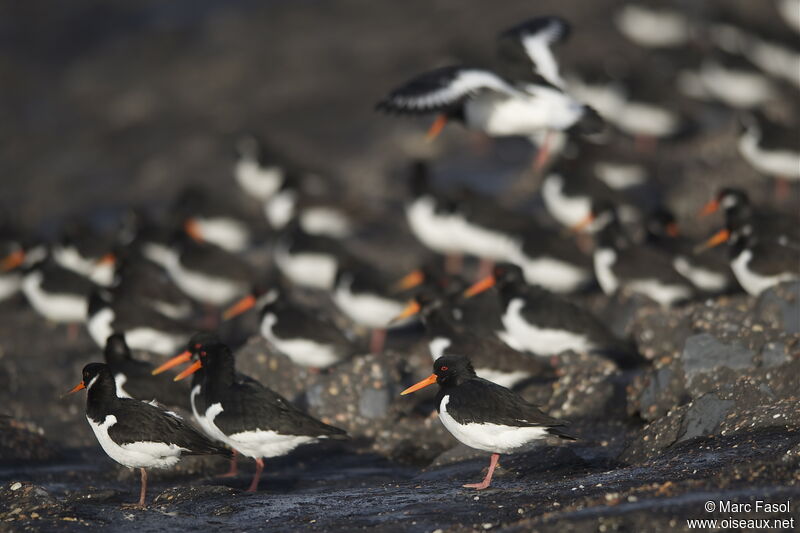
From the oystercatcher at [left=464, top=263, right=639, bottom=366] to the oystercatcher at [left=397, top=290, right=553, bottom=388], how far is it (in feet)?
0.67

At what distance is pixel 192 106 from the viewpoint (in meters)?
22.7

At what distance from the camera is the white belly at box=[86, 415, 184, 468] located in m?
7.66

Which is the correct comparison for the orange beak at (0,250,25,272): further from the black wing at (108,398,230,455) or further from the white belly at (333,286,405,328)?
the black wing at (108,398,230,455)

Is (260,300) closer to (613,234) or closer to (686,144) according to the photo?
(613,234)

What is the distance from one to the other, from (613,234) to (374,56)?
40.6ft

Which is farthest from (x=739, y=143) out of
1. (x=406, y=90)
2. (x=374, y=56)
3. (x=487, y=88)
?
(x=374, y=56)

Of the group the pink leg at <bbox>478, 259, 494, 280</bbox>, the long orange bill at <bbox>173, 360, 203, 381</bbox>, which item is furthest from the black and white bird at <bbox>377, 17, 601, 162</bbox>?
the long orange bill at <bbox>173, 360, 203, 381</bbox>

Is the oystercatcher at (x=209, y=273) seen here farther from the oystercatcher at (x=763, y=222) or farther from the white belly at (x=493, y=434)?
the white belly at (x=493, y=434)

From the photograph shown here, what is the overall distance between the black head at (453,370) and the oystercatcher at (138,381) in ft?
7.73

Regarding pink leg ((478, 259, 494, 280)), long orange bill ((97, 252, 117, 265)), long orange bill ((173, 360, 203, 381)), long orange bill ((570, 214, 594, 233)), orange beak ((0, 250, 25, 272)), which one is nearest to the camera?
long orange bill ((173, 360, 203, 381))

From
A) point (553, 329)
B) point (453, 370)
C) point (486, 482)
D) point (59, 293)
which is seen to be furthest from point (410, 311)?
point (59, 293)

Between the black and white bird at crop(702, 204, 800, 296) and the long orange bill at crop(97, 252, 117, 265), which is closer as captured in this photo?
the black and white bird at crop(702, 204, 800, 296)

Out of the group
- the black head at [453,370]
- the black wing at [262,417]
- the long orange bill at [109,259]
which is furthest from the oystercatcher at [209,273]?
the black head at [453,370]

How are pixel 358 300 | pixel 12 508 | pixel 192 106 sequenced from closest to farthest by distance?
pixel 12 508, pixel 358 300, pixel 192 106
